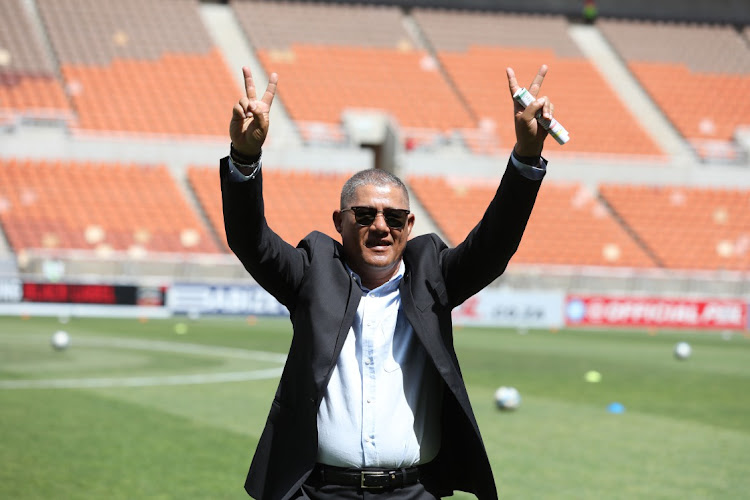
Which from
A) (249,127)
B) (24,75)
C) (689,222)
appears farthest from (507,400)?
(24,75)

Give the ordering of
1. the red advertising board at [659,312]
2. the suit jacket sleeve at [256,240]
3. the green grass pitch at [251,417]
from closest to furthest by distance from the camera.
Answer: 1. the suit jacket sleeve at [256,240]
2. the green grass pitch at [251,417]
3. the red advertising board at [659,312]

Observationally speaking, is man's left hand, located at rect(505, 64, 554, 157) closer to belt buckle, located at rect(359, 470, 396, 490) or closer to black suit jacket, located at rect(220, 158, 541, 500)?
black suit jacket, located at rect(220, 158, 541, 500)

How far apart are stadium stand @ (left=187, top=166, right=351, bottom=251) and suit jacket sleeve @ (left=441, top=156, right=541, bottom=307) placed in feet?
94.6

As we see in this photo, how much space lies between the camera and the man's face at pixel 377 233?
4246 millimetres

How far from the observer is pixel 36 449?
1009 centimetres

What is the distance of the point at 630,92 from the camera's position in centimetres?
4481

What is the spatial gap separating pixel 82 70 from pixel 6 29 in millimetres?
3127

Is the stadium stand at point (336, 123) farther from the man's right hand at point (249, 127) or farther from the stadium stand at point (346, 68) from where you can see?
the man's right hand at point (249, 127)

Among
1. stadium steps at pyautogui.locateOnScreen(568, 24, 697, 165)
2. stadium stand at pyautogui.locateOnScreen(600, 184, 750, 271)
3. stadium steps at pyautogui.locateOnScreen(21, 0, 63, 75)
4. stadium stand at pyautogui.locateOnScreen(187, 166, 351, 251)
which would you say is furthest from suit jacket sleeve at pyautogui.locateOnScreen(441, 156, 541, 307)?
stadium steps at pyautogui.locateOnScreen(568, 24, 697, 165)

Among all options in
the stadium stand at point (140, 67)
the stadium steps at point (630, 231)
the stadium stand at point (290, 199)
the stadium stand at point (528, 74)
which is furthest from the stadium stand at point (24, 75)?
the stadium steps at point (630, 231)

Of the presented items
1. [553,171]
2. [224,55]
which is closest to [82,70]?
[224,55]

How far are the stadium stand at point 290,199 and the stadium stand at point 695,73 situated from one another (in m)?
15.3

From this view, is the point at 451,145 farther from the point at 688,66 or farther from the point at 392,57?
the point at 688,66

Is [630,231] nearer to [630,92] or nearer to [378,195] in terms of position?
[630,92]
